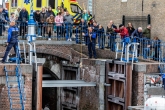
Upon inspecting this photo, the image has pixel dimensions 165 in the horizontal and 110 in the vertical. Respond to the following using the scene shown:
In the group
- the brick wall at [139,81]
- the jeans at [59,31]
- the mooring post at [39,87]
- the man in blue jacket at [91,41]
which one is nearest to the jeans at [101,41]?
the man in blue jacket at [91,41]

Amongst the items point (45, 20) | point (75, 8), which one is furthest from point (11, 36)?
point (75, 8)

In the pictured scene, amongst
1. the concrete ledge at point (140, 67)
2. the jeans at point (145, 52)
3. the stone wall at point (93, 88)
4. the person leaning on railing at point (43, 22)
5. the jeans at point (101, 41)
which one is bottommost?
the stone wall at point (93, 88)

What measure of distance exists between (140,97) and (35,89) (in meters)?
4.45

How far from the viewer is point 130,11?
35250 mm

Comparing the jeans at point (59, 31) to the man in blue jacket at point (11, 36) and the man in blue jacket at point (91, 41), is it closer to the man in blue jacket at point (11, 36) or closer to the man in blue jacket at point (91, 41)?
the man in blue jacket at point (91, 41)

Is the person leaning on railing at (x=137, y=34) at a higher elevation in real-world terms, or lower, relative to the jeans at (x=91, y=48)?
higher

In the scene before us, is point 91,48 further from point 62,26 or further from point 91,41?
point 62,26

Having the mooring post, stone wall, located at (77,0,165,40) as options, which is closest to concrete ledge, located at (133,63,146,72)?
the mooring post

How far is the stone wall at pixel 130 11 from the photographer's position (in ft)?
108

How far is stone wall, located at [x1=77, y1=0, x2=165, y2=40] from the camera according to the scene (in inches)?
1297

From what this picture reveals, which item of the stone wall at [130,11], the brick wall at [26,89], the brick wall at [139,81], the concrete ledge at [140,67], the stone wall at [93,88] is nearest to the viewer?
the brick wall at [26,89]

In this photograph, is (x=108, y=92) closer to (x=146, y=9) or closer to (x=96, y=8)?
(x=146, y=9)

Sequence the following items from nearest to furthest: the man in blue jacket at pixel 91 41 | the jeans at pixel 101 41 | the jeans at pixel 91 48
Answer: the man in blue jacket at pixel 91 41 → the jeans at pixel 91 48 → the jeans at pixel 101 41

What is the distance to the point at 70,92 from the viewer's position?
2898cm
